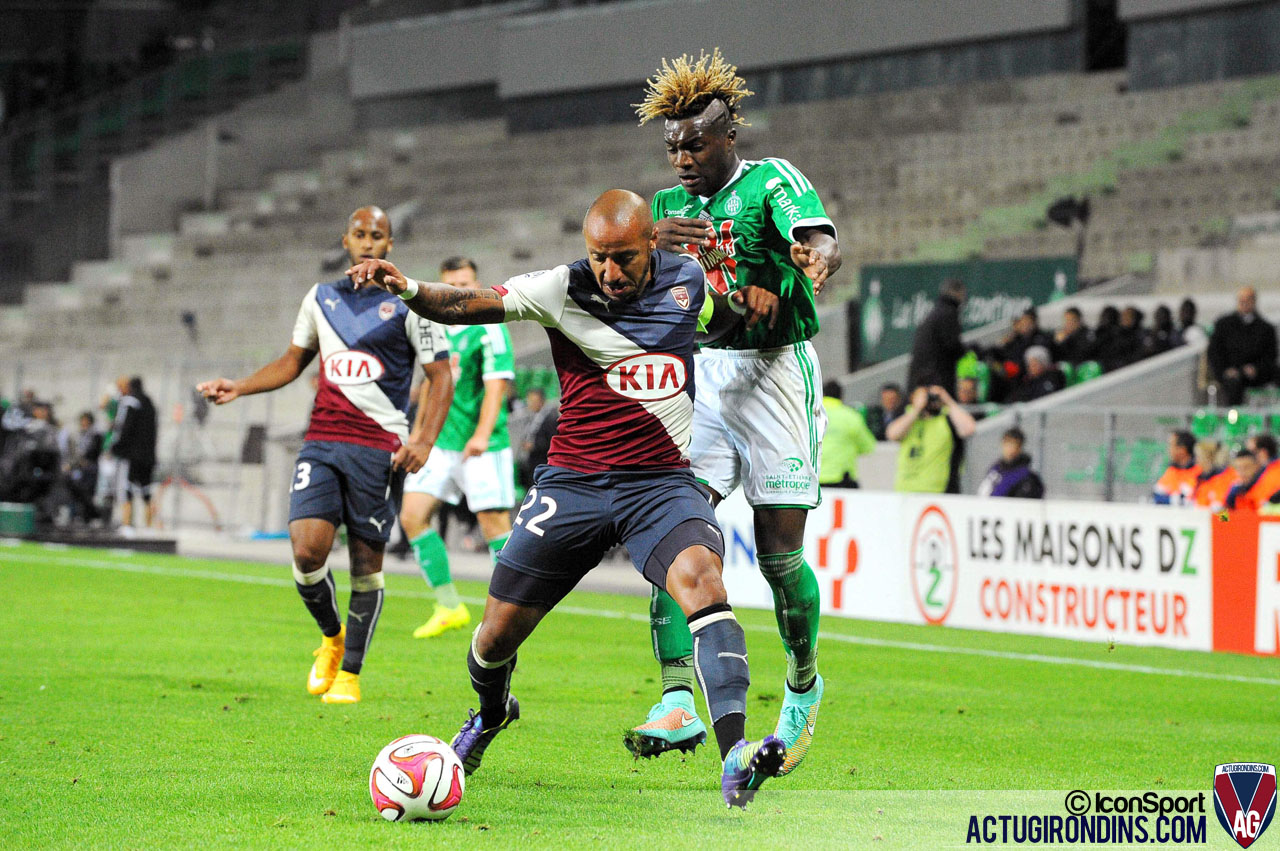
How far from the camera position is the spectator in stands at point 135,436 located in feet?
75.3

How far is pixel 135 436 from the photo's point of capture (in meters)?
23.0

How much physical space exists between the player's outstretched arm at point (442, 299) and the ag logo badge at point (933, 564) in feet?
29.3

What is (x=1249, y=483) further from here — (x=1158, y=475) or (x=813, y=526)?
(x=813, y=526)

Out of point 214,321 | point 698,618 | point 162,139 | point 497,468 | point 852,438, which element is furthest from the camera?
point 162,139

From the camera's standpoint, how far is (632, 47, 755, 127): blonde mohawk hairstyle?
6.36 meters

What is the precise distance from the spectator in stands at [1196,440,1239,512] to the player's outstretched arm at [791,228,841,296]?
383 inches

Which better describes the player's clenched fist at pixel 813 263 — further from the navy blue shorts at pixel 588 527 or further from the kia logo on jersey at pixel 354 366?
the kia logo on jersey at pixel 354 366

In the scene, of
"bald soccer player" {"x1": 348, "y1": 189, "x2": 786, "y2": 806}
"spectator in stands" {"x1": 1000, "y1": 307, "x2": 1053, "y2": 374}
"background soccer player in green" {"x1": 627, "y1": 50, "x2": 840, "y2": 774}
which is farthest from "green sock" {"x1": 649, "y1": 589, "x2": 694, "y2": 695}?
"spectator in stands" {"x1": 1000, "y1": 307, "x2": 1053, "y2": 374}

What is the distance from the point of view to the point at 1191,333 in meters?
19.1

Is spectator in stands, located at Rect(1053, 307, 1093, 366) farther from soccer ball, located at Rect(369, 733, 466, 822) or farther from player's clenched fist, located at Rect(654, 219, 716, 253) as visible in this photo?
soccer ball, located at Rect(369, 733, 466, 822)

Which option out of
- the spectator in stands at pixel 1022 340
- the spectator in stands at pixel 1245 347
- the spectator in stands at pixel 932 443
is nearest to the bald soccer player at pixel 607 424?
the spectator in stands at pixel 932 443

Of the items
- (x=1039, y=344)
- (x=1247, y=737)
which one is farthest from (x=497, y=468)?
(x=1039, y=344)

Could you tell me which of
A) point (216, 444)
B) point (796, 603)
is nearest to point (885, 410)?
point (796, 603)

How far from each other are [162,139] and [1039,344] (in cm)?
2558
